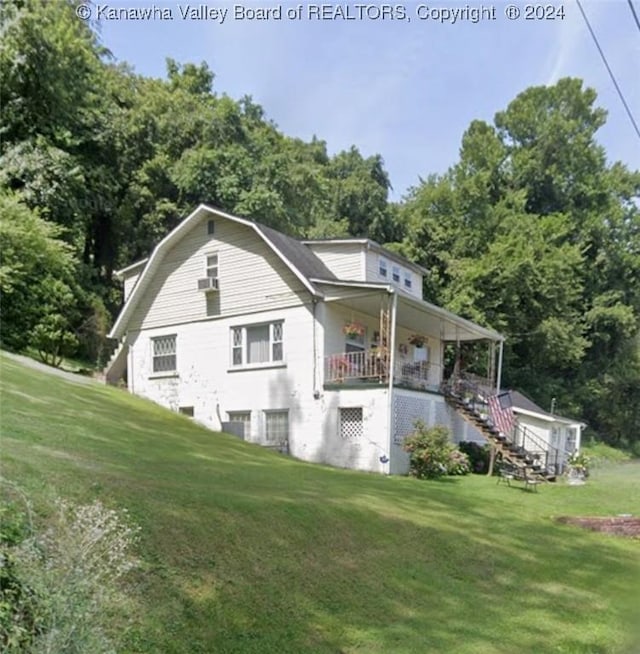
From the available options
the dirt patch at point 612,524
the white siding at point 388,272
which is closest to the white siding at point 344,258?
the white siding at point 388,272

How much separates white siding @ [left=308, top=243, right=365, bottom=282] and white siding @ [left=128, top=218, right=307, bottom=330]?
8.67 feet

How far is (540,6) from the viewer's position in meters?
7.00

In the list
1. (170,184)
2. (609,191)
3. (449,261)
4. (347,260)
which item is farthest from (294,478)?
(449,261)

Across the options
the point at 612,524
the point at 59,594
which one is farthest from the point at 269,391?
the point at 59,594

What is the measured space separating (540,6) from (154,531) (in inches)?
282

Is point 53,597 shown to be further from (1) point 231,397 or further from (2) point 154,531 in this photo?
(1) point 231,397

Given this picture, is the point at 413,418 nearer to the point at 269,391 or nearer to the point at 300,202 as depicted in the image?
the point at 269,391

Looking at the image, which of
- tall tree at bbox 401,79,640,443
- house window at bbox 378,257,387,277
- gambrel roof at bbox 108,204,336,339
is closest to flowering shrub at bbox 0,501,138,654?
gambrel roof at bbox 108,204,336,339

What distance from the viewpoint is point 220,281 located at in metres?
18.7

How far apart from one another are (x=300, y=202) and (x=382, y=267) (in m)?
11.8

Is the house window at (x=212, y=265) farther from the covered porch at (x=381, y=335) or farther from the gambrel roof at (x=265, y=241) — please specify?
the covered porch at (x=381, y=335)

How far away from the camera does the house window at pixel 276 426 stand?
1708 centimetres

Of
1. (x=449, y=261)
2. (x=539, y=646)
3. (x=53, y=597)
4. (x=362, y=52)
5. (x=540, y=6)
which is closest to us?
(x=53, y=597)

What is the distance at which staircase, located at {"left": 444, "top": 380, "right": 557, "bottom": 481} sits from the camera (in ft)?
53.2
